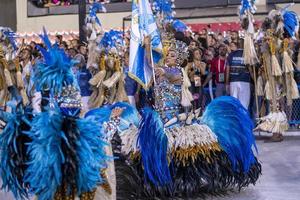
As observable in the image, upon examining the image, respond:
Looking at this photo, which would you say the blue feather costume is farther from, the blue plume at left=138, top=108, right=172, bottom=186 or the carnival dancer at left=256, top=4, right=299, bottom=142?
the carnival dancer at left=256, top=4, right=299, bottom=142

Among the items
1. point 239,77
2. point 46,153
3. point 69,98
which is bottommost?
point 239,77

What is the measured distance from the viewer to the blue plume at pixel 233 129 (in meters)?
7.23

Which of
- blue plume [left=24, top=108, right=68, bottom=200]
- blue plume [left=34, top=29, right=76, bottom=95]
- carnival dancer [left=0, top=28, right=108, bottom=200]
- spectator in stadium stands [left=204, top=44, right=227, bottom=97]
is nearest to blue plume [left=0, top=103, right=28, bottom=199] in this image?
carnival dancer [left=0, top=28, right=108, bottom=200]

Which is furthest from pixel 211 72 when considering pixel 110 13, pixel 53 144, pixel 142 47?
pixel 110 13

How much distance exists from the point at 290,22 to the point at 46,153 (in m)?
6.88

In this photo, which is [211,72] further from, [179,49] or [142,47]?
[179,49]

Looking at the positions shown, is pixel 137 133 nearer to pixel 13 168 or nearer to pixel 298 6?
pixel 13 168

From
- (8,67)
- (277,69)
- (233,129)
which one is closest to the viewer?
(233,129)

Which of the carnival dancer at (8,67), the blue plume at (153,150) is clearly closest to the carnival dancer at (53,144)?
the blue plume at (153,150)

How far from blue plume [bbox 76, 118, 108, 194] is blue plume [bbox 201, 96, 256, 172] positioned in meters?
2.45

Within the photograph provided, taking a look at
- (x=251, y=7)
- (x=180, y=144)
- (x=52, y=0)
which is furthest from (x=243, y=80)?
(x=52, y=0)

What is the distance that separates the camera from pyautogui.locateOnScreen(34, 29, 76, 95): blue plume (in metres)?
5.06

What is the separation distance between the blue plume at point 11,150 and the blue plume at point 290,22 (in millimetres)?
6652

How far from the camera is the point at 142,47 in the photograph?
7.69 metres
